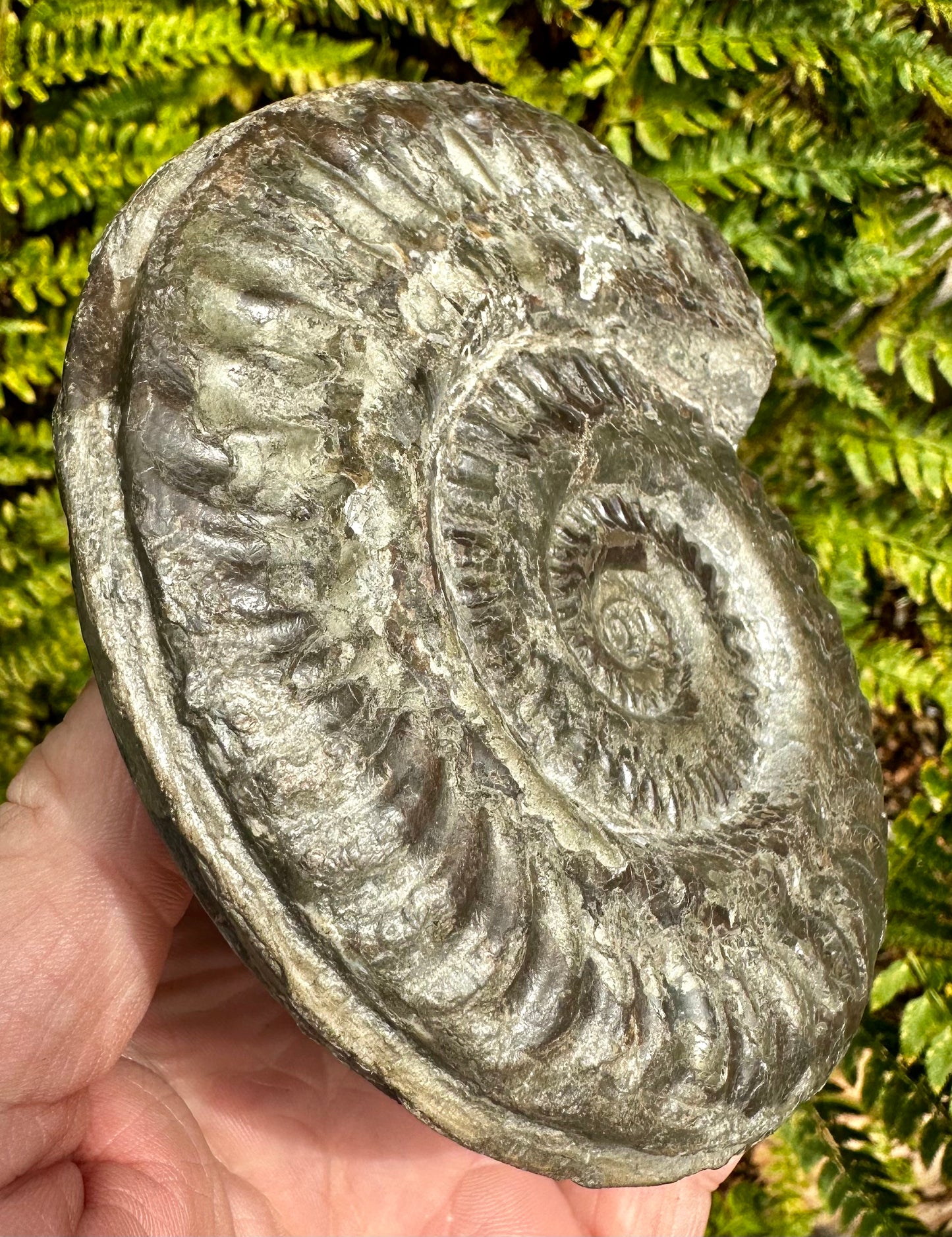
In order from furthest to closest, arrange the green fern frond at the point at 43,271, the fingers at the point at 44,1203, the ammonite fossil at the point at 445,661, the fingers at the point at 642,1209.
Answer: the green fern frond at the point at 43,271 → the fingers at the point at 642,1209 → the fingers at the point at 44,1203 → the ammonite fossil at the point at 445,661

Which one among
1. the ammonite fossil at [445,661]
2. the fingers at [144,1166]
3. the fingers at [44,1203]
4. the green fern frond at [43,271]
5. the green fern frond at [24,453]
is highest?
the ammonite fossil at [445,661]

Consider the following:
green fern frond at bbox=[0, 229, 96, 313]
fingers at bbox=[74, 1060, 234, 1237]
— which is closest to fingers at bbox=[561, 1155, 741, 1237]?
fingers at bbox=[74, 1060, 234, 1237]

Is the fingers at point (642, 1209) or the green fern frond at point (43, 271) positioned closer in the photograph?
the fingers at point (642, 1209)

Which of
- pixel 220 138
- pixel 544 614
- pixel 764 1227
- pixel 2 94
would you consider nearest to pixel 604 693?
pixel 544 614

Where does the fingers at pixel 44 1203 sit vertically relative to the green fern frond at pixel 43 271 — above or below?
below

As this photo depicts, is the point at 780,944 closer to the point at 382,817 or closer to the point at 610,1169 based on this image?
the point at 610,1169

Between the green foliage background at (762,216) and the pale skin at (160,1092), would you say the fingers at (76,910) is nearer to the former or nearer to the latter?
the pale skin at (160,1092)

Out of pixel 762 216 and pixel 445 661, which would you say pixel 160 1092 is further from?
pixel 762 216

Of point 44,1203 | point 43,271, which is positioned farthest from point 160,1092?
point 43,271

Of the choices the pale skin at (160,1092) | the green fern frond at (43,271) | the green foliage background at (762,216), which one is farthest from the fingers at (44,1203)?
the green fern frond at (43,271)
